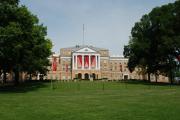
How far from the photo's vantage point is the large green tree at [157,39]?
69.8 meters

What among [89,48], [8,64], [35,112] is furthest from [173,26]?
[89,48]

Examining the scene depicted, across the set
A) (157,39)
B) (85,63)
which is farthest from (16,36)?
(85,63)

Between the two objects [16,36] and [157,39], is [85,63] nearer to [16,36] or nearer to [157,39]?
[157,39]

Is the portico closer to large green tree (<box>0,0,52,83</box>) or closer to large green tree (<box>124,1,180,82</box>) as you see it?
large green tree (<box>124,1,180,82</box>)

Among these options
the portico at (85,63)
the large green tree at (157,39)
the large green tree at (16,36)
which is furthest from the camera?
the portico at (85,63)

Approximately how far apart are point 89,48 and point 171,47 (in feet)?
291

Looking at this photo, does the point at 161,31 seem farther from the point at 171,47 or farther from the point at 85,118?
the point at 85,118

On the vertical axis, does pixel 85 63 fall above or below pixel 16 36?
above

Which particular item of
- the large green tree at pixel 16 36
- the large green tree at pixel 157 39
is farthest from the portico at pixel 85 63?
the large green tree at pixel 16 36

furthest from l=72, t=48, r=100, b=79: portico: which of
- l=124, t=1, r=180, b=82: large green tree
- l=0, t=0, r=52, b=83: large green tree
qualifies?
l=0, t=0, r=52, b=83: large green tree

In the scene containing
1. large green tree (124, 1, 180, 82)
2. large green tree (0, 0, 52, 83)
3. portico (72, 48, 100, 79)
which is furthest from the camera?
portico (72, 48, 100, 79)

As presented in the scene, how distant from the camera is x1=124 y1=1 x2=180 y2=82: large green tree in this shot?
69.8 metres

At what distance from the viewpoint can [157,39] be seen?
7438 cm

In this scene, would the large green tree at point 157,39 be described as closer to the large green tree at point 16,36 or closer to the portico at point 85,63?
the large green tree at point 16,36
